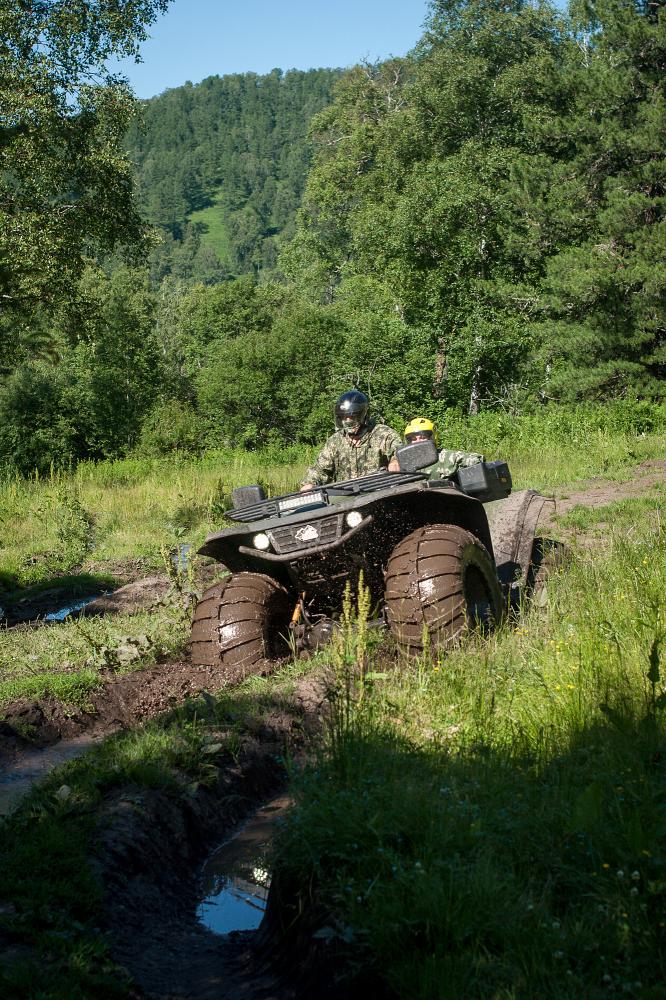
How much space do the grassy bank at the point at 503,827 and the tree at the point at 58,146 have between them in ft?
59.6

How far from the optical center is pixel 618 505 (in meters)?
13.1

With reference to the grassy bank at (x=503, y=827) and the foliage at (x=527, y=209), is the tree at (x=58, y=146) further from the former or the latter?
the grassy bank at (x=503, y=827)

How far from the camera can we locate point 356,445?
9.31 metres

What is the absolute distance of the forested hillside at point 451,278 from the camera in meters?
25.6

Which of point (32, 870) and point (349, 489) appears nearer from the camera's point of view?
point (32, 870)

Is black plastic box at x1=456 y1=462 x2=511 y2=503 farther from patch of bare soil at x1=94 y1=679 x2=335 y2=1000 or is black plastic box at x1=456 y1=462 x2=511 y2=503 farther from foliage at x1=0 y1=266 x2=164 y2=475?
foliage at x1=0 y1=266 x2=164 y2=475

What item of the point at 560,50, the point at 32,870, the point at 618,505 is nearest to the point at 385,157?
the point at 560,50

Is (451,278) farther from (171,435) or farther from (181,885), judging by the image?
(181,885)

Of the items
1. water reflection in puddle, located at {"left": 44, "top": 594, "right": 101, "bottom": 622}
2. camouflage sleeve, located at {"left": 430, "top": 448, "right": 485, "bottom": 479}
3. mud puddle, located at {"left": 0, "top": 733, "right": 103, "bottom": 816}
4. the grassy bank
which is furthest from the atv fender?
water reflection in puddle, located at {"left": 44, "top": 594, "right": 101, "bottom": 622}

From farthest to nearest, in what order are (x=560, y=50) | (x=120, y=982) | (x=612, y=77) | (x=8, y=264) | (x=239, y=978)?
(x=560, y=50)
(x=612, y=77)
(x=8, y=264)
(x=239, y=978)
(x=120, y=982)

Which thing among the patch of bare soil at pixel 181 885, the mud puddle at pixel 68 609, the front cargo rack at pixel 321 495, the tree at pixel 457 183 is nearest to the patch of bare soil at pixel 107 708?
the patch of bare soil at pixel 181 885

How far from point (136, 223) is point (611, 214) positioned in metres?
11.0

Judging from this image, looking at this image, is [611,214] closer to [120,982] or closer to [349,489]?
[349,489]

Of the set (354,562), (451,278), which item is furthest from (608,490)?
(451,278)
